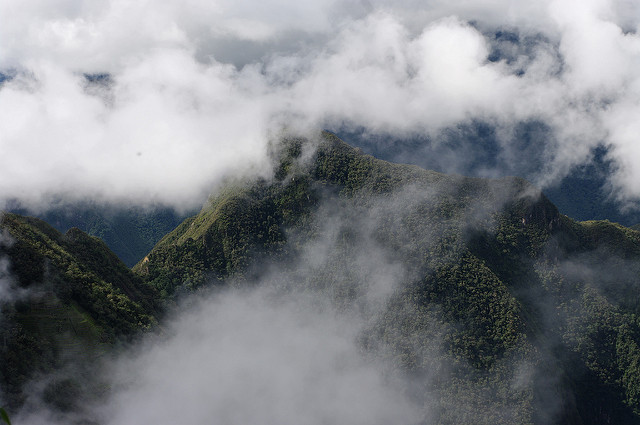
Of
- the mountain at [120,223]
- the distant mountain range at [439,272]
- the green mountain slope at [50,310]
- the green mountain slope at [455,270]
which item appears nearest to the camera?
the green mountain slope at [50,310]

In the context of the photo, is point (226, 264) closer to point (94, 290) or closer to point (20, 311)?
point (94, 290)

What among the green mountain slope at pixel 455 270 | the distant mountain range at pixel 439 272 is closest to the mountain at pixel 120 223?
the green mountain slope at pixel 455 270

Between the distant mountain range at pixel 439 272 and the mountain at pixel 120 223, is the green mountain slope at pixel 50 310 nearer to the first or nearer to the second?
the distant mountain range at pixel 439 272

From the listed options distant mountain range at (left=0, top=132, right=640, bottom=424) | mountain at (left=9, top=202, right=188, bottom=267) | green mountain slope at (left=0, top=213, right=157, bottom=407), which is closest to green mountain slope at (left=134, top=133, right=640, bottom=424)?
distant mountain range at (left=0, top=132, right=640, bottom=424)

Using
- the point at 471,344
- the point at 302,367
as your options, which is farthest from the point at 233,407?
the point at 471,344

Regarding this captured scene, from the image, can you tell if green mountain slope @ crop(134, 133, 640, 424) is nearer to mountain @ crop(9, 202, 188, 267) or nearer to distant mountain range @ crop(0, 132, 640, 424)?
distant mountain range @ crop(0, 132, 640, 424)

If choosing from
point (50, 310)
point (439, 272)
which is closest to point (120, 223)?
point (439, 272)
